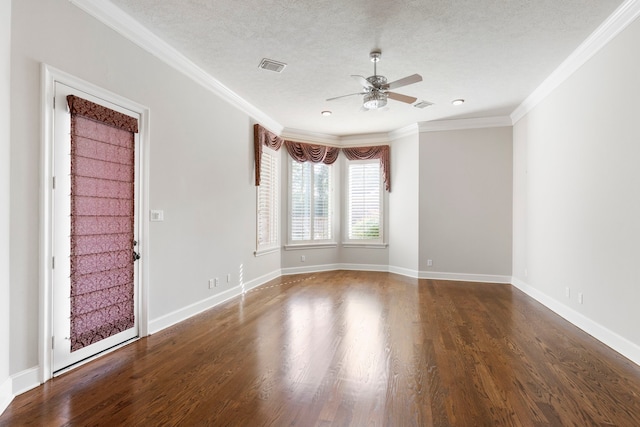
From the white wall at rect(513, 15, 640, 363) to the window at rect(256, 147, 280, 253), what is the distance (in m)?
4.45

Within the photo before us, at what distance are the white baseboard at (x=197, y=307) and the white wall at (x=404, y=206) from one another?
2.97 m

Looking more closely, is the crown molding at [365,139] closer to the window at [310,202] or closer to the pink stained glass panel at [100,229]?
the window at [310,202]

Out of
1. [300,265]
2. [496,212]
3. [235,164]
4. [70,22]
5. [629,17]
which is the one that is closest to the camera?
[70,22]

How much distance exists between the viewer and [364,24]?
125 inches

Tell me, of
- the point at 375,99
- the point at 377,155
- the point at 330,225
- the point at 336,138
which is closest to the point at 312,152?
the point at 336,138

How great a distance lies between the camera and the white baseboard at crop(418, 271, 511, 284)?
617cm

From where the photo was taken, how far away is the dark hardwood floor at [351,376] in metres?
2.09

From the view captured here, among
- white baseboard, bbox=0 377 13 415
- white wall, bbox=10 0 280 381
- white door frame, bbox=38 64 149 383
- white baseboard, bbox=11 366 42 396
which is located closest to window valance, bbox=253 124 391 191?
white wall, bbox=10 0 280 381

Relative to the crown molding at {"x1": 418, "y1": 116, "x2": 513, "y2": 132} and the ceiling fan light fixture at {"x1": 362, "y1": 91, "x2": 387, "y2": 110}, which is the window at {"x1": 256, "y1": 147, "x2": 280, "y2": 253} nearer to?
the ceiling fan light fixture at {"x1": 362, "y1": 91, "x2": 387, "y2": 110}

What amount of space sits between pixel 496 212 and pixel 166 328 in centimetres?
570

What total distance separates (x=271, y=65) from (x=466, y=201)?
14.4 ft

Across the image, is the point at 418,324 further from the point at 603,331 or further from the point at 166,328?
the point at 166,328

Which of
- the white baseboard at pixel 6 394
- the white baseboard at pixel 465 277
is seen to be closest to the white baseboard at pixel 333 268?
the white baseboard at pixel 465 277

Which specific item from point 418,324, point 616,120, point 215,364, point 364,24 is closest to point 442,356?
point 418,324
